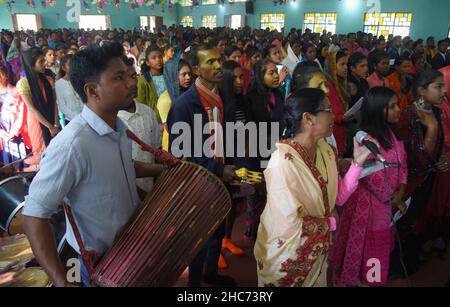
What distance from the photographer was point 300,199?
181 centimetres

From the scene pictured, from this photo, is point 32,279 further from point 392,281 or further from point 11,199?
point 392,281

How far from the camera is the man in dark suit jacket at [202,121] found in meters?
2.32

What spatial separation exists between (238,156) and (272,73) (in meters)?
0.84

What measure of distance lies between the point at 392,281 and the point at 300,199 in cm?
161

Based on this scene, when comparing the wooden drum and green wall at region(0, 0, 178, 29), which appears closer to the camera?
the wooden drum

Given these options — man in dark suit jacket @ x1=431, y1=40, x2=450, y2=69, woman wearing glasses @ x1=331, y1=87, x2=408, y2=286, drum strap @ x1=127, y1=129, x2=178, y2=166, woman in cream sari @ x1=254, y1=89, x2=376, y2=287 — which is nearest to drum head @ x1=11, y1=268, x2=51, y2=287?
drum strap @ x1=127, y1=129, x2=178, y2=166

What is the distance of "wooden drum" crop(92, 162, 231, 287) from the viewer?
138 cm

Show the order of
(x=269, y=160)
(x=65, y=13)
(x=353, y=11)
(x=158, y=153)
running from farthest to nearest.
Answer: (x=65, y=13)
(x=353, y=11)
(x=269, y=160)
(x=158, y=153)

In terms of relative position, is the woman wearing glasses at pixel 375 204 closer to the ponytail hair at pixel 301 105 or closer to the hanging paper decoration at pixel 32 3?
the ponytail hair at pixel 301 105

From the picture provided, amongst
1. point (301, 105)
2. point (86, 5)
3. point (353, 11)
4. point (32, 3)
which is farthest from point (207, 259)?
point (32, 3)

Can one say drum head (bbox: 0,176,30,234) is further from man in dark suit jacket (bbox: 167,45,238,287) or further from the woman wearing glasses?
the woman wearing glasses

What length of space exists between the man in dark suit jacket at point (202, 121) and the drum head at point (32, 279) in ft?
2.80

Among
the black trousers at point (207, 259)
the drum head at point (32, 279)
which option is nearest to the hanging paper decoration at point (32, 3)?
the black trousers at point (207, 259)

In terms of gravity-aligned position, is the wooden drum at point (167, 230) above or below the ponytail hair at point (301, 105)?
below
